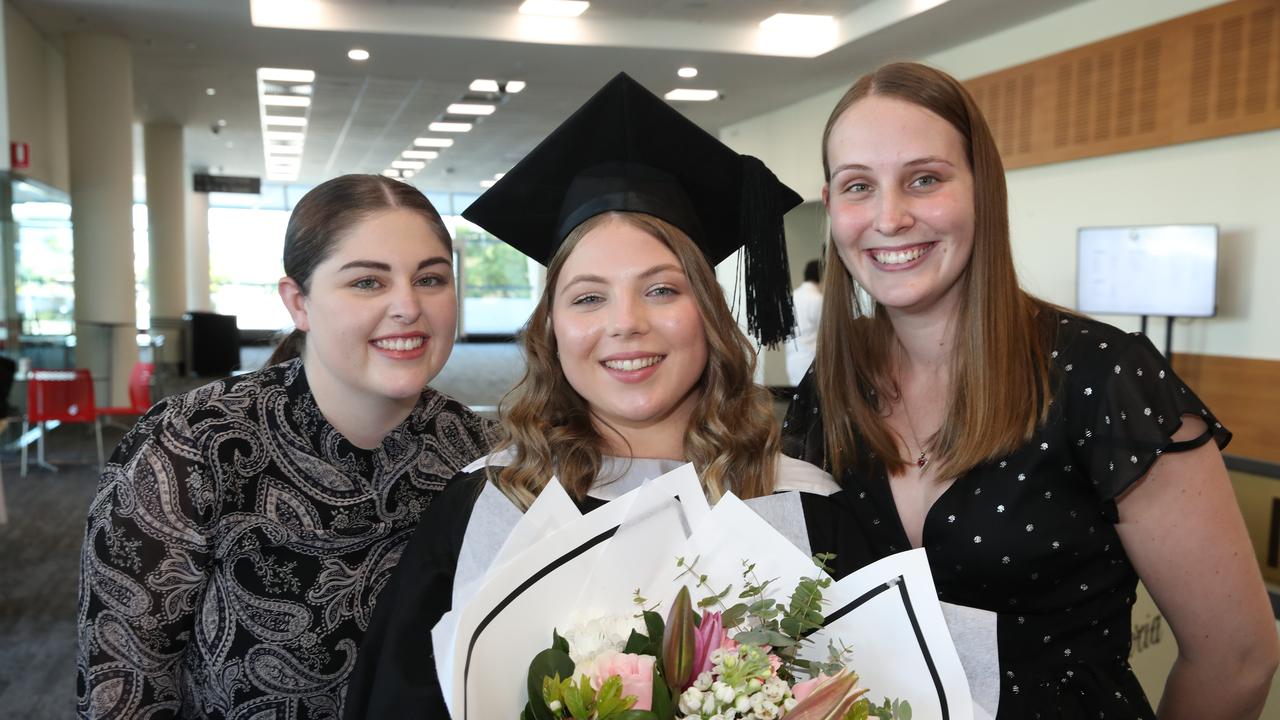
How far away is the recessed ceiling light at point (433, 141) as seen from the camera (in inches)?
672

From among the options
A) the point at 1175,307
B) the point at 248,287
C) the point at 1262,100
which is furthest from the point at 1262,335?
the point at 248,287

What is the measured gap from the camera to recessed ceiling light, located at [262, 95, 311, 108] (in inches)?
533

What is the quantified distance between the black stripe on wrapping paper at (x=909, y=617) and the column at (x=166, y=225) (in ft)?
55.1

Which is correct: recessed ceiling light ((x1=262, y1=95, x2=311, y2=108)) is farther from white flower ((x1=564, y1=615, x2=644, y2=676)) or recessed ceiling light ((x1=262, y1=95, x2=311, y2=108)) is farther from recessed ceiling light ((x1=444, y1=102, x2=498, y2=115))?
white flower ((x1=564, y1=615, x2=644, y2=676))

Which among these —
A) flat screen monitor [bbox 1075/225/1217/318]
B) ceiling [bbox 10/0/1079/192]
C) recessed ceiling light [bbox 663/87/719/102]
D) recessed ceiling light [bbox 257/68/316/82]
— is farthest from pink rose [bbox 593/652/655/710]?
recessed ceiling light [bbox 663/87/719/102]

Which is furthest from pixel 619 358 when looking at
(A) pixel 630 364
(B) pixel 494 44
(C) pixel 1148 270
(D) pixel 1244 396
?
(B) pixel 494 44

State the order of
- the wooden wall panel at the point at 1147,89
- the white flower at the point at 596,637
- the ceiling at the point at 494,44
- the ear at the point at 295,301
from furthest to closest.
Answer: the ceiling at the point at 494,44
the wooden wall panel at the point at 1147,89
the ear at the point at 295,301
the white flower at the point at 596,637

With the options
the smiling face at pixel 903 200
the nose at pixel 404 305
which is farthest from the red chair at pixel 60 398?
the smiling face at pixel 903 200

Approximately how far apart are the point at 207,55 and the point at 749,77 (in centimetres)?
619

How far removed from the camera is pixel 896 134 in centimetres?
174

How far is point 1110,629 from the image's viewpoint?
175 cm

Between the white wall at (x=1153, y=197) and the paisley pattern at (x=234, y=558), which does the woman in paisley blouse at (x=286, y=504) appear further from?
the white wall at (x=1153, y=197)

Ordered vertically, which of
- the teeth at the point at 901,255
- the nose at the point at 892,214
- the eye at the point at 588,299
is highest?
the nose at the point at 892,214

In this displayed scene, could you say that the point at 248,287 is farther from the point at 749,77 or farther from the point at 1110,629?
the point at 1110,629
